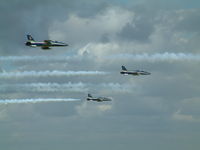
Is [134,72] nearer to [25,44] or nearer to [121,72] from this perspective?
[121,72]

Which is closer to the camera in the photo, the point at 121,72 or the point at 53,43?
the point at 53,43

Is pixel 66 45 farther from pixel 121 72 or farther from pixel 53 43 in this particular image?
pixel 121 72

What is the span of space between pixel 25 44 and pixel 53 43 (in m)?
8.34

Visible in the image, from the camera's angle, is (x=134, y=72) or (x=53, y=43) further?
(x=134, y=72)

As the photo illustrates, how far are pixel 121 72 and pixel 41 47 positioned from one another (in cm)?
3613

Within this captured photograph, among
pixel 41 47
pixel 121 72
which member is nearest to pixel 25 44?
pixel 41 47

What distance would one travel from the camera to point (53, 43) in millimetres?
166750

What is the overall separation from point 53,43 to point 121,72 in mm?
32839

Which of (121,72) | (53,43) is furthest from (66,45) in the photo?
(121,72)

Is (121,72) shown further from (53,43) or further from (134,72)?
(53,43)

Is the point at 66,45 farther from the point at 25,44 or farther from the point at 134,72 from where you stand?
the point at 134,72

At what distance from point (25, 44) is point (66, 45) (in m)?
12.2

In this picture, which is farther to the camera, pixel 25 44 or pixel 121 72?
pixel 121 72

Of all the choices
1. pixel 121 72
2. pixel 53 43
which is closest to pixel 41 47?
pixel 53 43
